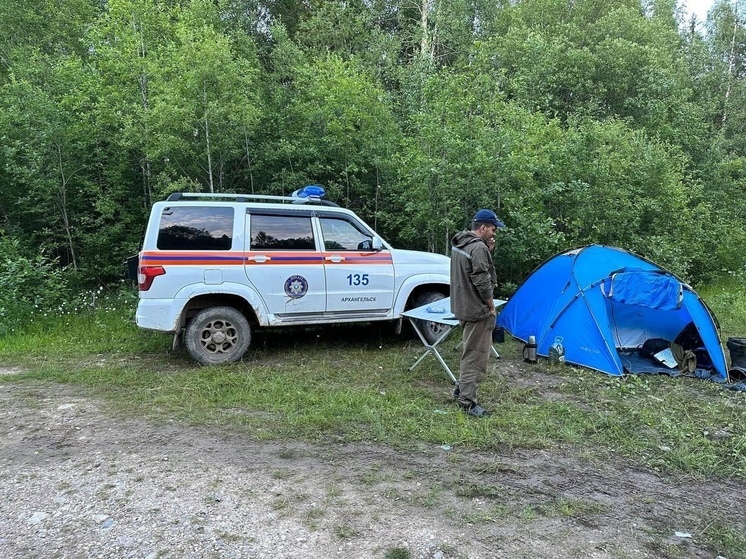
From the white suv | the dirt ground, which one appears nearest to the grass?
the dirt ground

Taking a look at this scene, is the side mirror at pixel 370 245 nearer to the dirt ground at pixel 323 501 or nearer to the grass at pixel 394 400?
the grass at pixel 394 400

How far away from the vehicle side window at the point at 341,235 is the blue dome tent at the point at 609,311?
2596 millimetres

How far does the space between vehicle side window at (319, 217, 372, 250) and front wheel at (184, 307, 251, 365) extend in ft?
4.88

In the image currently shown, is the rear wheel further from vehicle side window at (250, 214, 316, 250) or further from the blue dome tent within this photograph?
vehicle side window at (250, 214, 316, 250)

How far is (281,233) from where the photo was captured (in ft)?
22.1

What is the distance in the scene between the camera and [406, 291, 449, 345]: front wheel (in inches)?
295

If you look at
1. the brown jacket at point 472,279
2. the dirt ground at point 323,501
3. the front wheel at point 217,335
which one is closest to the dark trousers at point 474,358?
the brown jacket at point 472,279

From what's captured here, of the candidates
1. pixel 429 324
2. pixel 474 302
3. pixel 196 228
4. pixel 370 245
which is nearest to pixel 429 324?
pixel 429 324

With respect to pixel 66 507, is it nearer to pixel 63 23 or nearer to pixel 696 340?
pixel 696 340

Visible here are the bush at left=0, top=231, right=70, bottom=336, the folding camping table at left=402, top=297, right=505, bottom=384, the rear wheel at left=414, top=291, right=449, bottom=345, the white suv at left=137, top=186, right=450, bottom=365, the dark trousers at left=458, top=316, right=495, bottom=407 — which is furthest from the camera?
the bush at left=0, top=231, right=70, bottom=336

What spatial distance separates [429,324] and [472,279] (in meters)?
2.62

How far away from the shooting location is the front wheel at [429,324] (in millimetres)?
7488

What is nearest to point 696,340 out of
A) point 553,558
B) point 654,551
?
point 654,551

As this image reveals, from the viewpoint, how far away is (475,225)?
519 centimetres
